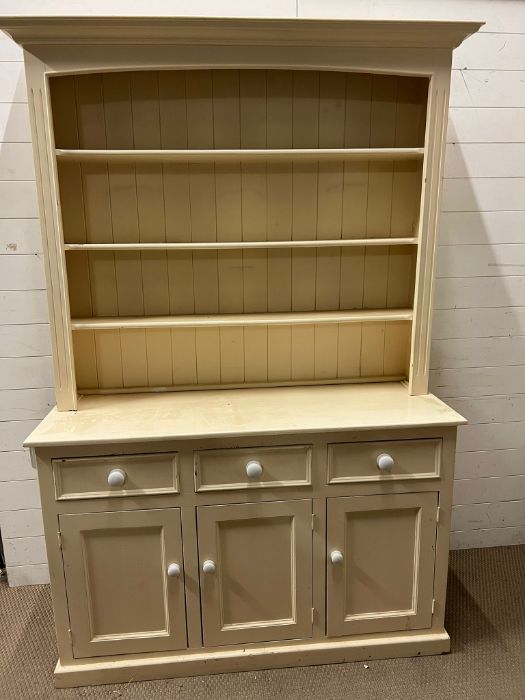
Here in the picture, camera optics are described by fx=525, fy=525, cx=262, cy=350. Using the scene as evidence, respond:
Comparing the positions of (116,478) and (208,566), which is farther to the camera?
(208,566)

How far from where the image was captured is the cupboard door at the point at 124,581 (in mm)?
1810

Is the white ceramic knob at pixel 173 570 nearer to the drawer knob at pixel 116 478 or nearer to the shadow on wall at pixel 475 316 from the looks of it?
the drawer knob at pixel 116 478

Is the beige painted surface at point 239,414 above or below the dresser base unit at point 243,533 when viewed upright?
above

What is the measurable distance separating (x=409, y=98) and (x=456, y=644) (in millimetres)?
2154

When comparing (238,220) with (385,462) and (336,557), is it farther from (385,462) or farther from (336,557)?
(336,557)

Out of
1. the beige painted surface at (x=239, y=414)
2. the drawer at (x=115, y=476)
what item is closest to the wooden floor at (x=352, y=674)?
the drawer at (x=115, y=476)

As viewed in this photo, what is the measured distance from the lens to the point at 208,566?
6.05 ft

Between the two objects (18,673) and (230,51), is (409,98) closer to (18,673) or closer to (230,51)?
(230,51)

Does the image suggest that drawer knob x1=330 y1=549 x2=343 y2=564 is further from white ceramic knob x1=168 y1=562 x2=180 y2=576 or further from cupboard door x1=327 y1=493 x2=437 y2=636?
white ceramic knob x1=168 y1=562 x2=180 y2=576

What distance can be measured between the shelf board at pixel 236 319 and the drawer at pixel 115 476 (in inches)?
19.2

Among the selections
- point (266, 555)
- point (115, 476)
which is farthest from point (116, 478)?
point (266, 555)

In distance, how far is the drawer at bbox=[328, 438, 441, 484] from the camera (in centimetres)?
184

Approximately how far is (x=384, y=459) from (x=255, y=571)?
2.04ft

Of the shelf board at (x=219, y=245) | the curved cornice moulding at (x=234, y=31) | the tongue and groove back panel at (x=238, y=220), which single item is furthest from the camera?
the tongue and groove back panel at (x=238, y=220)
